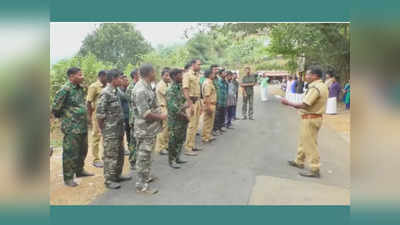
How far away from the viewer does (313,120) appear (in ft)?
14.9

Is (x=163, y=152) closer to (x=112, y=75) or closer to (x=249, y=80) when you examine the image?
(x=112, y=75)

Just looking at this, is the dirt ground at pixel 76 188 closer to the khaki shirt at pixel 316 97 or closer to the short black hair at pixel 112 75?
the short black hair at pixel 112 75

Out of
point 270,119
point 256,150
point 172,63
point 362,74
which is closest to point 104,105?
point 362,74

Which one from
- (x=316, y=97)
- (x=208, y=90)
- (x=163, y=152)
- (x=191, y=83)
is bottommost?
(x=163, y=152)

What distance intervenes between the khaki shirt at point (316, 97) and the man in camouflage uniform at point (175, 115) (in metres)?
2.00

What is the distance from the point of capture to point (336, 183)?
439cm

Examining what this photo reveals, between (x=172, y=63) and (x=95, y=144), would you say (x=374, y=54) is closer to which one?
(x=95, y=144)

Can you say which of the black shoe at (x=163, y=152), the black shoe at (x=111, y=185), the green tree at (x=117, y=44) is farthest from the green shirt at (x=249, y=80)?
the green tree at (x=117, y=44)

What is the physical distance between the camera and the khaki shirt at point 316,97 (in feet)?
14.3

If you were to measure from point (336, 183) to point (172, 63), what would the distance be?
1171cm

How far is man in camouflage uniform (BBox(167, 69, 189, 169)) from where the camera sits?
4906mm

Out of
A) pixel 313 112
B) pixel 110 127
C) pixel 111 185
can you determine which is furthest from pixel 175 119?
pixel 313 112

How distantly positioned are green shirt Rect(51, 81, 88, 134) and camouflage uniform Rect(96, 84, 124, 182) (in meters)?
0.39

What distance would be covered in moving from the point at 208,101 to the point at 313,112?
2.62 m
